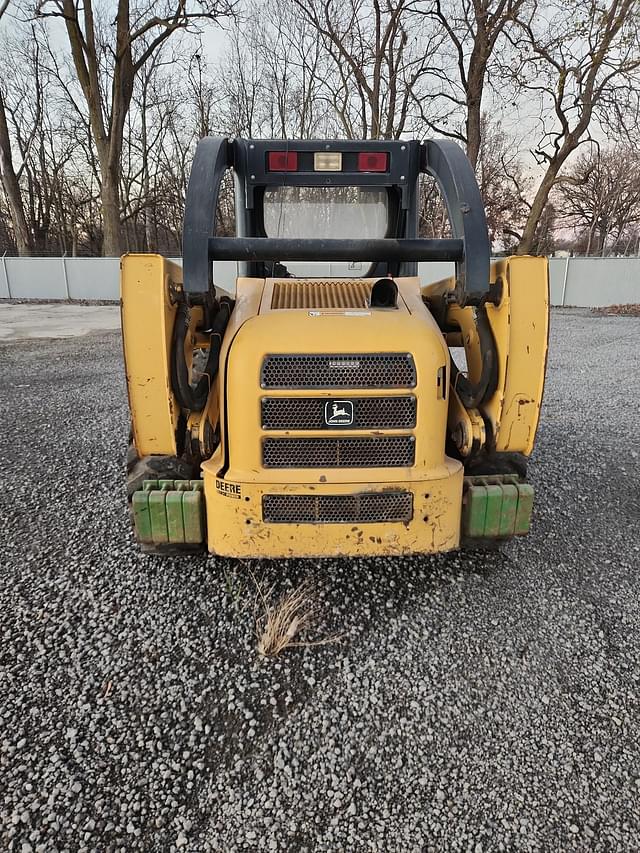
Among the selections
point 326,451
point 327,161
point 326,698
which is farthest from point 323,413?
point 327,161

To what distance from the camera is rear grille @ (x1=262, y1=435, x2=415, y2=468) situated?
243 cm

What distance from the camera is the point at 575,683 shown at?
2154 mm

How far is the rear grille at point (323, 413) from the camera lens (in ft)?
7.88

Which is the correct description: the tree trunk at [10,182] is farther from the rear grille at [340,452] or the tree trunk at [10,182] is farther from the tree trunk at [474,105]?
the rear grille at [340,452]

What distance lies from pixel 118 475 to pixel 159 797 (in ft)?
9.11

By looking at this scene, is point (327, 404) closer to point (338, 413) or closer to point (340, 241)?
point (338, 413)

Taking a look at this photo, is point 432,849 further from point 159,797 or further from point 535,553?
point 535,553

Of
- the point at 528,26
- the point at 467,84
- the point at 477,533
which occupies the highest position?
the point at 528,26

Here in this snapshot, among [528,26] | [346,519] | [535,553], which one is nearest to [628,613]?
[535,553]

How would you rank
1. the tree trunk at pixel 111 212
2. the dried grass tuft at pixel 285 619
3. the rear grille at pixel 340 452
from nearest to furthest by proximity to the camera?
the dried grass tuft at pixel 285 619 → the rear grille at pixel 340 452 → the tree trunk at pixel 111 212

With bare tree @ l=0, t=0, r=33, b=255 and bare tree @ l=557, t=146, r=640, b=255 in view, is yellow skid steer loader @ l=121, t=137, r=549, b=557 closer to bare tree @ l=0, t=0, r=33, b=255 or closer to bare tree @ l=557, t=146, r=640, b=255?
bare tree @ l=0, t=0, r=33, b=255

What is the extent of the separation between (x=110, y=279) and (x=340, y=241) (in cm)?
1946

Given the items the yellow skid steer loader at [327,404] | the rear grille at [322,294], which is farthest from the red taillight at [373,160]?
the rear grille at [322,294]

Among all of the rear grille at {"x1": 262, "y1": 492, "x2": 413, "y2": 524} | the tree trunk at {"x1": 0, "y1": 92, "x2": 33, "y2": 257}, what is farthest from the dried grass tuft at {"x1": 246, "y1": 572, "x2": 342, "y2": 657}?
the tree trunk at {"x1": 0, "y1": 92, "x2": 33, "y2": 257}
